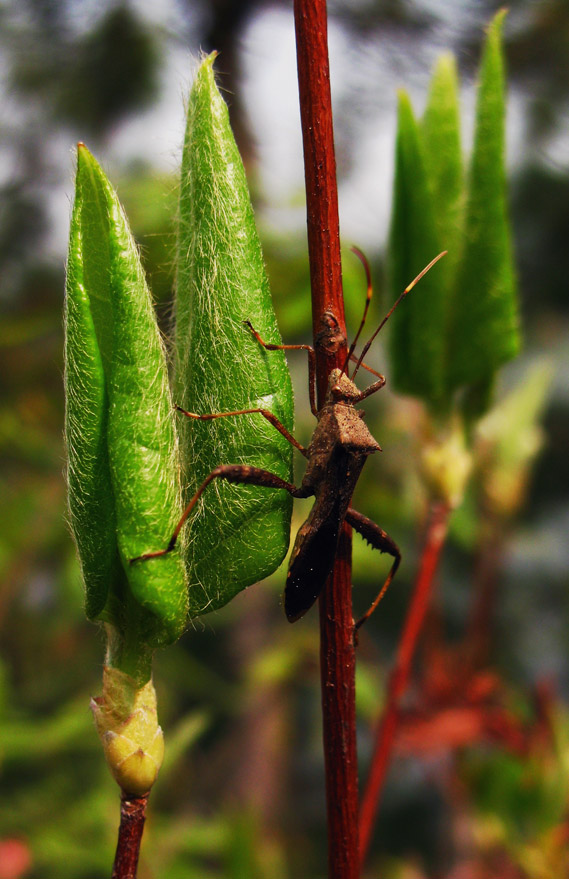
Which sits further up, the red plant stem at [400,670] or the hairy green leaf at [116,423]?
the hairy green leaf at [116,423]

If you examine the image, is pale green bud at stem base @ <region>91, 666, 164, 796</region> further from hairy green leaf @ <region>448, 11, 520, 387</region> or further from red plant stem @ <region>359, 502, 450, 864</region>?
hairy green leaf @ <region>448, 11, 520, 387</region>

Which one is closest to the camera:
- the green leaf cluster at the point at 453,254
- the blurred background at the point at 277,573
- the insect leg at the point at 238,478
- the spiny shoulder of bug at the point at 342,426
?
the insect leg at the point at 238,478

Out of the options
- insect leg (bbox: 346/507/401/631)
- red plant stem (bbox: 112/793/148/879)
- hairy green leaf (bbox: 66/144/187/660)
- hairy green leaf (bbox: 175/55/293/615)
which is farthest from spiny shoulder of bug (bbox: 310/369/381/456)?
red plant stem (bbox: 112/793/148/879)

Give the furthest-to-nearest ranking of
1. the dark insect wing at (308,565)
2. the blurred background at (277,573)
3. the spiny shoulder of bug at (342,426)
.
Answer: the blurred background at (277,573)
the spiny shoulder of bug at (342,426)
the dark insect wing at (308,565)

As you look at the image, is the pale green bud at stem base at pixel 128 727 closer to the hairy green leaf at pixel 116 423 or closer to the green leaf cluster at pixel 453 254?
the hairy green leaf at pixel 116 423

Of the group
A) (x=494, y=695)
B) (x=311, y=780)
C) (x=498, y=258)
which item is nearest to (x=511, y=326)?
(x=498, y=258)

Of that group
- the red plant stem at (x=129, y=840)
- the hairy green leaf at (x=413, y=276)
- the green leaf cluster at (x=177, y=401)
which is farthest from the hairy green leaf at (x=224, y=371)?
the hairy green leaf at (x=413, y=276)

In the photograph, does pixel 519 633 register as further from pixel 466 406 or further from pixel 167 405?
pixel 167 405
